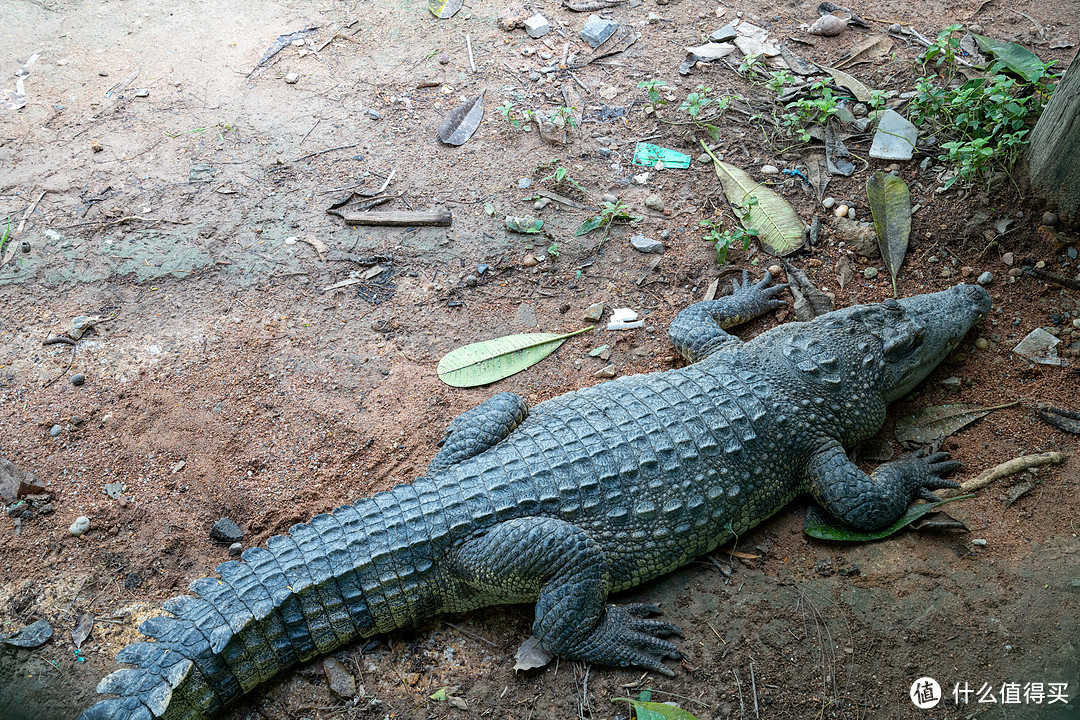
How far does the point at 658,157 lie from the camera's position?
5465mm

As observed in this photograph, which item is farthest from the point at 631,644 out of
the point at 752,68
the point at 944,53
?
the point at 944,53

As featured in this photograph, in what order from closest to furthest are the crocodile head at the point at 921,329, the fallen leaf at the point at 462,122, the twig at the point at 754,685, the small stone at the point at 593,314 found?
the twig at the point at 754,685, the crocodile head at the point at 921,329, the small stone at the point at 593,314, the fallen leaf at the point at 462,122

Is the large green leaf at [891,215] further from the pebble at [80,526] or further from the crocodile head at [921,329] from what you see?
the pebble at [80,526]

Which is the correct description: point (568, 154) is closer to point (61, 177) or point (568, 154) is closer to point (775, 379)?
point (775, 379)

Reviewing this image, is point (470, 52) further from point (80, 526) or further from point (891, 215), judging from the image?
point (80, 526)

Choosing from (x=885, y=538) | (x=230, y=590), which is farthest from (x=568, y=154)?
(x=230, y=590)

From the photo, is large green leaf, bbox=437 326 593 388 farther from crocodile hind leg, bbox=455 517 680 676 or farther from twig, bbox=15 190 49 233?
twig, bbox=15 190 49 233

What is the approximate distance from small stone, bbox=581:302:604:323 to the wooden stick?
1315mm

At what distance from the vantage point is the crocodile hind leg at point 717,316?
4238 mm

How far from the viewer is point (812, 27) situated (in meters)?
6.32

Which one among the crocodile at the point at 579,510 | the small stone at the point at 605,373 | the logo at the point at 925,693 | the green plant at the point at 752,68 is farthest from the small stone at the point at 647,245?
the logo at the point at 925,693

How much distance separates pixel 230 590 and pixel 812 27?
646 cm

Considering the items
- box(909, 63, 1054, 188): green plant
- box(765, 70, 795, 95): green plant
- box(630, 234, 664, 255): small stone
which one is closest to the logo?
box(630, 234, 664, 255): small stone

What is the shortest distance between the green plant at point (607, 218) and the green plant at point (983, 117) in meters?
2.08
